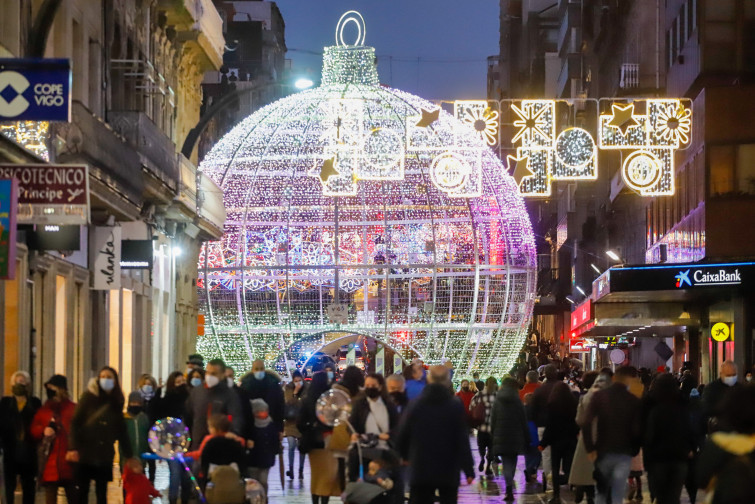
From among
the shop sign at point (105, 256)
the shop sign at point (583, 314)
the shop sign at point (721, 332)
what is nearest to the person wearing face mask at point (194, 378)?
the shop sign at point (105, 256)

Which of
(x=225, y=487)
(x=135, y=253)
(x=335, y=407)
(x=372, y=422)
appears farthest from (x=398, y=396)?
(x=135, y=253)

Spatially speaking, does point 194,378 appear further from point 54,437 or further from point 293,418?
point 293,418

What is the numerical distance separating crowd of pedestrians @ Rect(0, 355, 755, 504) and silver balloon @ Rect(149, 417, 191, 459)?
228 mm

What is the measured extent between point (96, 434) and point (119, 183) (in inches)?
338

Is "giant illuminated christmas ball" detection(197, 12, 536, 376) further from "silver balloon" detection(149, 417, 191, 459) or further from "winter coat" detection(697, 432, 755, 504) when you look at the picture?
"winter coat" detection(697, 432, 755, 504)

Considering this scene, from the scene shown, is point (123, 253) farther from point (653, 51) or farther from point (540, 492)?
point (653, 51)

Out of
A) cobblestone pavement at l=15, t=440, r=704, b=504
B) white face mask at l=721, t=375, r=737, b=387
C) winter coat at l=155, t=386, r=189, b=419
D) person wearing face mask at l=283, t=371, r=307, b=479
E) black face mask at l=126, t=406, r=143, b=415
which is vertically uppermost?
white face mask at l=721, t=375, r=737, b=387

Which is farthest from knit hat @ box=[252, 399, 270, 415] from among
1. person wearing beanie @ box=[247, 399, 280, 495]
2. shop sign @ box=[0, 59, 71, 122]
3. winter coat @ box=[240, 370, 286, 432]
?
shop sign @ box=[0, 59, 71, 122]

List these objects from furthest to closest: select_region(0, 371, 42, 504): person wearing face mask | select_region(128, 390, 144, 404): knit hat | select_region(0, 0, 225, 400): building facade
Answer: select_region(0, 0, 225, 400): building facade, select_region(128, 390, 144, 404): knit hat, select_region(0, 371, 42, 504): person wearing face mask

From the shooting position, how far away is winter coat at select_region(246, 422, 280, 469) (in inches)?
672

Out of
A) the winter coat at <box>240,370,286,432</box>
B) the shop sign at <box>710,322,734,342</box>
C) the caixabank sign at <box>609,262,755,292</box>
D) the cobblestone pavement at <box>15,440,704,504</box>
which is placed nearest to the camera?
the winter coat at <box>240,370,286,432</box>

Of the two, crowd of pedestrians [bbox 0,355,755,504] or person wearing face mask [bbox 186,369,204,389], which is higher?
person wearing face mask [bbox 186,369,204,389]

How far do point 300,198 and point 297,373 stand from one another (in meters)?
5.86

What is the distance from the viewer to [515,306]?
34.0 m
